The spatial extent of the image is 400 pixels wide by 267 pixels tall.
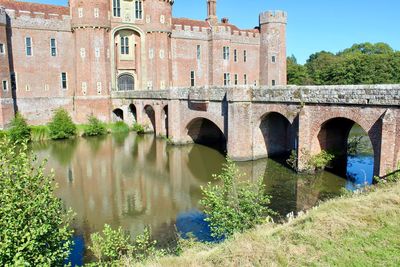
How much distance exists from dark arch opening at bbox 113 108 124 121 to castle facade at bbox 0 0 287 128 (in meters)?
0.82

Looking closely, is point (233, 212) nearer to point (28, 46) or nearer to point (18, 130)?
point (18, 130)

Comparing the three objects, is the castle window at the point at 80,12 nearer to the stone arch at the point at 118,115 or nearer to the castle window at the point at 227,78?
the stone arch at the point at 118,115

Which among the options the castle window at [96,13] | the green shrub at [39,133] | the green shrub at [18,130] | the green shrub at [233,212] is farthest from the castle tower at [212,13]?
the green shrub at [233,212]

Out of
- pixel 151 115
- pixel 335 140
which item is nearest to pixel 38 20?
pixel 151 115

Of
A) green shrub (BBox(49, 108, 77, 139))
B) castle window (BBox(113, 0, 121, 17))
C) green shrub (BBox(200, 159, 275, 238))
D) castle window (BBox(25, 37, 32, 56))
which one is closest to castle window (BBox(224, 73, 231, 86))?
castle window (BBox(113, 0, 121, 17))

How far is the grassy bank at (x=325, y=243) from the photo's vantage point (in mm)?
5625

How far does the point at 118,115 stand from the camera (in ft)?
109

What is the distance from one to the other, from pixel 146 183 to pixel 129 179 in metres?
1.10

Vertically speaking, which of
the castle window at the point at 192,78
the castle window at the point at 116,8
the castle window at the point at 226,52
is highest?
the castle window at the point at 116,8

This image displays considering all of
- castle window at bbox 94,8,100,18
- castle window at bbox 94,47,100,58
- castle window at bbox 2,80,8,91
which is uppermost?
castle window at bbox 94,8,100,18

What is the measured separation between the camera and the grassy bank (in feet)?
18.5

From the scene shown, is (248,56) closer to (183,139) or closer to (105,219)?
(183,139)

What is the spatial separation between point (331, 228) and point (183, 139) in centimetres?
1854

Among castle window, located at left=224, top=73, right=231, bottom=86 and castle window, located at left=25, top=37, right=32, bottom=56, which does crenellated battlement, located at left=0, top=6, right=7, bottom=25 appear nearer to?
castle window, located at left=25, top=37, right=32, bottom=56
